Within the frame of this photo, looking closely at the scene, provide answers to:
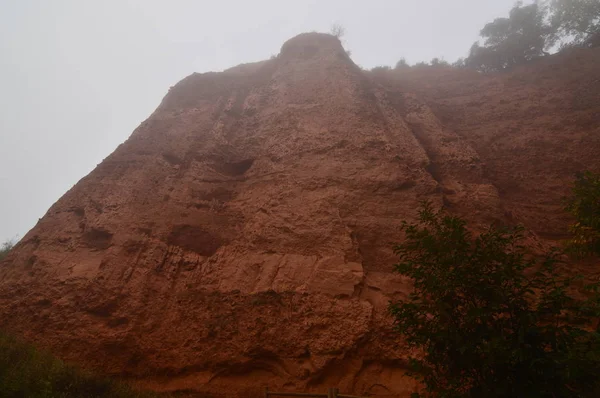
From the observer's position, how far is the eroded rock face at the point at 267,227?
782cm

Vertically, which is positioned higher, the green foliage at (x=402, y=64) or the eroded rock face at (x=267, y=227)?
the green foliage at (x=402, y=64)

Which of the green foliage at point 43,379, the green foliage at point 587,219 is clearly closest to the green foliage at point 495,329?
the green foliage at point 587,219

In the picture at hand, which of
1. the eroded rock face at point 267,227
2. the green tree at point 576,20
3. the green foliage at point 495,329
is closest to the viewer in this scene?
the green foliage at point 495,329

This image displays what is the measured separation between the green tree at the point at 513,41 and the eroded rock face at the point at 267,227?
524cm

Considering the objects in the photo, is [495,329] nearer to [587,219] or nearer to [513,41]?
[587,219]

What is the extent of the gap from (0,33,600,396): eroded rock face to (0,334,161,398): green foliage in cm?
57

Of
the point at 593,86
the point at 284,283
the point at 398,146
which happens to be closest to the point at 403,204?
the point at 398,146

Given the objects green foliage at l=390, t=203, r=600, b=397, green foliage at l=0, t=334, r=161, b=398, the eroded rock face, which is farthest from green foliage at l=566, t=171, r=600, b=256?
green foliage at l=0, t=334, r=161, b=398

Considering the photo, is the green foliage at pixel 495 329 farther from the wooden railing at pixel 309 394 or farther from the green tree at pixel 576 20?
the green tree at pixel 576 20

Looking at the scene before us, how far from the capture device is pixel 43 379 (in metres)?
6.61

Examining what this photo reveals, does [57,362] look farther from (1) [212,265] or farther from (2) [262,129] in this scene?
(2) [262,129]

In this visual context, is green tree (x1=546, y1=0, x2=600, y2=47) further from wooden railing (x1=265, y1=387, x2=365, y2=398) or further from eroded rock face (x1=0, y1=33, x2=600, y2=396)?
wooden railing (x1=265, y1=387, x2=365, y2=398)

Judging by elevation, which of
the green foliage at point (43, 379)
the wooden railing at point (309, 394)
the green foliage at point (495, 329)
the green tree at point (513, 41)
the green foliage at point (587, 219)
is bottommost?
the wooden railing at point (309, 394)

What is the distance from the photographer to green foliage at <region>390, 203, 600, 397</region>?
3.64 m
